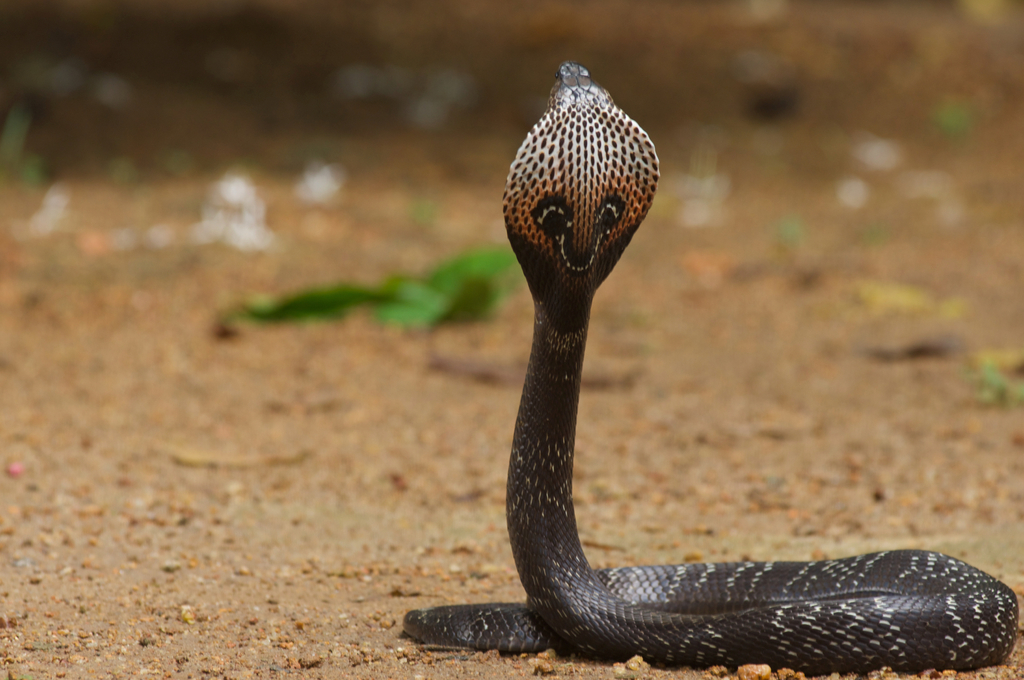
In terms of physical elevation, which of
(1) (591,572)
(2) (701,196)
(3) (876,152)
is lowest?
(1) (591,572)

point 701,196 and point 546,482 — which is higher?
point 701,196

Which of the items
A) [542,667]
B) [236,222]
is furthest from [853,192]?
[542,667]

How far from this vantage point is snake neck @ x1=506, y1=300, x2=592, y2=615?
3.28 metres

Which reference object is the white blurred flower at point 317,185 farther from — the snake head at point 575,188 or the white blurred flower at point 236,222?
the snake head at point 575,188

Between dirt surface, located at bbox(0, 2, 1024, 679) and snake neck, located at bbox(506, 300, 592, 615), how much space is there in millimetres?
293

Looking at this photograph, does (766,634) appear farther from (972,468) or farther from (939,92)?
(939,92)

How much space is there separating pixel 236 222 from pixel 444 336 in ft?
9.50

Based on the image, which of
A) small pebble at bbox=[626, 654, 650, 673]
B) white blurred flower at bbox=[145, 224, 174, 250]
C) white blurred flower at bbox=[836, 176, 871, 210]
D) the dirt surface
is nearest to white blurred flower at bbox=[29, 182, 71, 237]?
the dirt surface

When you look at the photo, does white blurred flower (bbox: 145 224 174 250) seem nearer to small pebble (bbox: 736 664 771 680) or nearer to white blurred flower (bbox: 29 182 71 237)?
white blurred flower (bbox: 29 182 71 237)

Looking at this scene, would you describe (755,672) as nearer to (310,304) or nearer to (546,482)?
(546,482)

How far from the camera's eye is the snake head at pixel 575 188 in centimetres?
295

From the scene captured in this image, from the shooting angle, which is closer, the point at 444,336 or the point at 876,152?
the point at 444,336

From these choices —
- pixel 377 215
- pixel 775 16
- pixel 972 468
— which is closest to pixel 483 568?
pixel 972 468

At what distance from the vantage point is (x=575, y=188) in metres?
2.96
